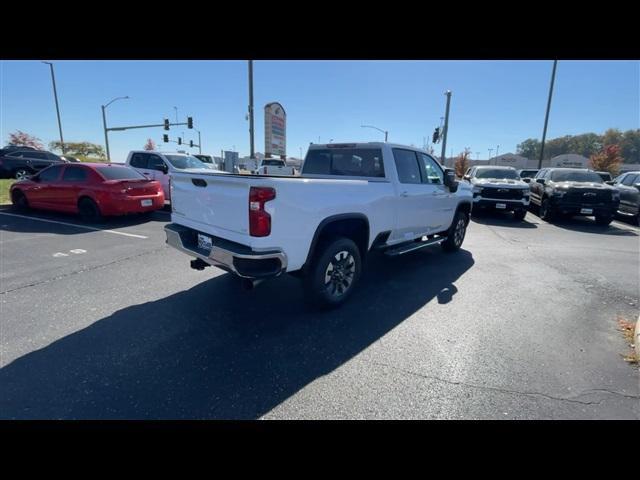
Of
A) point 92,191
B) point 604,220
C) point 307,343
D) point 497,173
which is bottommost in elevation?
point 307,343

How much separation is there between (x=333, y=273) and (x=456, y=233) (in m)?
3.96

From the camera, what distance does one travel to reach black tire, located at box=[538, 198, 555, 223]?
10.8 meters

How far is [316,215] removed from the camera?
329 centimetres

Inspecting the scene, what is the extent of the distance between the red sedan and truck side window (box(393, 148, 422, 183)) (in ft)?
22.9

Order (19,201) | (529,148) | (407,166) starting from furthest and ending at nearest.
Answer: (529,148), (19,201), (407,166)

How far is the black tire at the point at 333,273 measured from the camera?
11.4ft

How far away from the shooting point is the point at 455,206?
243 inches

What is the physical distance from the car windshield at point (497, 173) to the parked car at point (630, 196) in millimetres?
3001

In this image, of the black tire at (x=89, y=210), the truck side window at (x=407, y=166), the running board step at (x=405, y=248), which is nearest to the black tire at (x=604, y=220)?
the running board step at (x=405, y=248)

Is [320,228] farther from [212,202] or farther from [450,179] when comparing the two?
[450,179]

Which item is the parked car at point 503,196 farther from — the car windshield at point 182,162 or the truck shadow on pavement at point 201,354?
the car windshield at point 182,162

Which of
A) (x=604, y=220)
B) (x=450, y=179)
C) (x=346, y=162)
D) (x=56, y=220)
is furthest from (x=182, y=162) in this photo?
(x=604, y=220)
